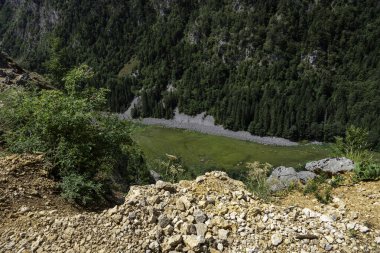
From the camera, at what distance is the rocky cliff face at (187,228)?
47.9ft

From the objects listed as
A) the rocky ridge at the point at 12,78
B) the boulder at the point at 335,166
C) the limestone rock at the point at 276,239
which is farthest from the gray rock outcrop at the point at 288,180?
the rocky ridge at the point at 12,78

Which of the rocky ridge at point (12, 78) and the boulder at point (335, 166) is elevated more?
the rocky ridge at point (12, 78)

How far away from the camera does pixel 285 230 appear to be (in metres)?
15.5

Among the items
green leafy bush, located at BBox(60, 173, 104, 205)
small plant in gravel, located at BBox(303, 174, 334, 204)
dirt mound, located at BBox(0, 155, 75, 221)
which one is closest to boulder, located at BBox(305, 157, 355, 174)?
small plant in gravel, located at BBox(303, 174, 334, 204)

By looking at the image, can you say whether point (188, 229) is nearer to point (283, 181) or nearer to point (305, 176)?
point (283, 181)

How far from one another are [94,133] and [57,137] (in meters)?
2.12

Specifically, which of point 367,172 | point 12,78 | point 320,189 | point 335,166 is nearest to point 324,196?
point 320,189

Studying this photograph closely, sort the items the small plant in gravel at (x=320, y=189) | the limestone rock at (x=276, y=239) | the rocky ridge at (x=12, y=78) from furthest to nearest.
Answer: the rocky ridge at (x=12, y=78), the small plant in gravel at (x=320, y=189), the limestone rock at (x=276, y=239)

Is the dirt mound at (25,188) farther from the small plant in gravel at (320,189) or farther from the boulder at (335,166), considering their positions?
the boulder at (335,166)

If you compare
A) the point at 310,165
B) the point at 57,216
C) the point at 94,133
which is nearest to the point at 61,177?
the point at 94,133

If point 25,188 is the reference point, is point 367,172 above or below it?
above

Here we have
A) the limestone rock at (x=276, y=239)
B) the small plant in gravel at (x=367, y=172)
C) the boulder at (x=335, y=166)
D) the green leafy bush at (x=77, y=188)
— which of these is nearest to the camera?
the limestone rock at (x=276, y=239)

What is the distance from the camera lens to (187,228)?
14.9m

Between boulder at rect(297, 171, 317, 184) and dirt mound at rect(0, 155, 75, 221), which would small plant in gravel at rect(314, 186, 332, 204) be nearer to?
boulder at rect(297, 171, 317, 184)
